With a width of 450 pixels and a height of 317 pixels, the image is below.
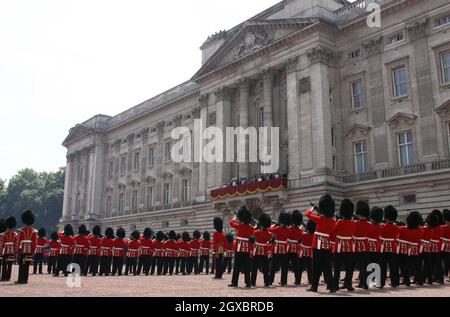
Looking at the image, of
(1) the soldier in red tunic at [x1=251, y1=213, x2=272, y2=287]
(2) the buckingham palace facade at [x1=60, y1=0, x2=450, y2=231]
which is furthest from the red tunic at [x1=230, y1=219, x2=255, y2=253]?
(2) the buckingham palace facade at [x1=60, y1=0, x2=450, y2=231]

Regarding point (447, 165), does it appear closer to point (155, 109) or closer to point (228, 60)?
point (228, 60)

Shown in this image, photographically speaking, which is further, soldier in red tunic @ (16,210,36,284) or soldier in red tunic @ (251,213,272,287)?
soldier in red tunic @ (16,210,36,284)

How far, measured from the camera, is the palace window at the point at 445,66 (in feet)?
88.0

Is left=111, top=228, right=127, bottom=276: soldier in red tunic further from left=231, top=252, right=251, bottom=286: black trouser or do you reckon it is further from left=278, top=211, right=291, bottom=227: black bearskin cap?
left=278, top=211, right=291, bottom=227: black bearskin cap

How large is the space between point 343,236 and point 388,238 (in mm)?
2343

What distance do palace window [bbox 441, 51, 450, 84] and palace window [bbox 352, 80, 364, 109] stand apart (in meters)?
5.54

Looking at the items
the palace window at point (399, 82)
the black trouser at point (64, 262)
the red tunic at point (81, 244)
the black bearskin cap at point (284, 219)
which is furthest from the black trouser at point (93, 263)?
the palace window at point (399, 82)

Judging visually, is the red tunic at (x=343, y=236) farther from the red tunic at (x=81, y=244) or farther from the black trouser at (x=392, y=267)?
the red tunic at (x=81, y=244)

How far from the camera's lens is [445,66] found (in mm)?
27047

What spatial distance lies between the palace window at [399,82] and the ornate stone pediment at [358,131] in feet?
9.10

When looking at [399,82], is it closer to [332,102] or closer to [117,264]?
[332,102]

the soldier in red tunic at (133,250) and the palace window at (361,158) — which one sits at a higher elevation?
the palace window at (361,158)

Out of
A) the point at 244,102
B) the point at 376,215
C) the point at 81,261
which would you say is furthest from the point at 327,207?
the point at 244,102

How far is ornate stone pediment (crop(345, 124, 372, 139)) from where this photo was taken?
99.9 ft
